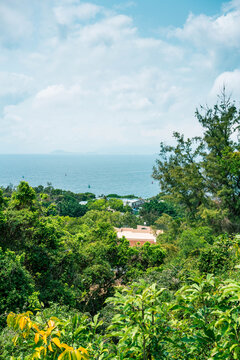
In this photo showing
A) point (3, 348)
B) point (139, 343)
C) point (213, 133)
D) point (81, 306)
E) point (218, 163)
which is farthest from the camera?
point (213, 133)

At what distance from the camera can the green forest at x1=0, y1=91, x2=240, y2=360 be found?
135 centimetres

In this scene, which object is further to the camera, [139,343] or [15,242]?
[15,242]

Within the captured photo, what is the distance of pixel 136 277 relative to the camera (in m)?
9.29

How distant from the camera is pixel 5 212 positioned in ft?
22.7

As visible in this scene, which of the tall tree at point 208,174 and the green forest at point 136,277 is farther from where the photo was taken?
the tall tree at point 208,174

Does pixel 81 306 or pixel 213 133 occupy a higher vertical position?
pixel 213 133

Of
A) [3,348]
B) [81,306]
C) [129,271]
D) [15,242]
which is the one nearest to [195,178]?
[129,271]

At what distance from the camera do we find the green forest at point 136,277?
1.35 meters

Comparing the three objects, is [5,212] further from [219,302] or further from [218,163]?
[218,163]

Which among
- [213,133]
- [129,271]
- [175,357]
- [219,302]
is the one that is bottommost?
[129,271]

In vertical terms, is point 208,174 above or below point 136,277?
above

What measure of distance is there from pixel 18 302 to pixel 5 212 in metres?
2.75

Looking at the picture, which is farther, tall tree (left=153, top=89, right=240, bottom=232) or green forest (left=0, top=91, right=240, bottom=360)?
tall tree (left=153, top=89, right=240, bottom=232)

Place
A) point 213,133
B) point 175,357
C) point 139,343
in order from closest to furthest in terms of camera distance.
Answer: point 139,343
point 175,357
point 213,133
